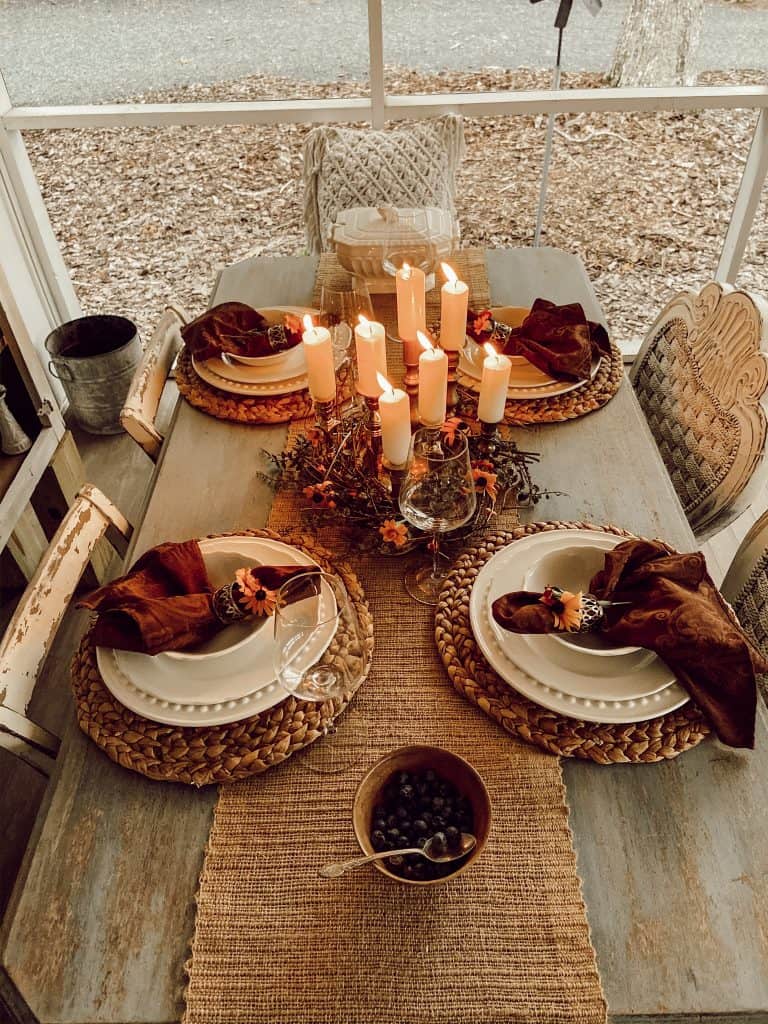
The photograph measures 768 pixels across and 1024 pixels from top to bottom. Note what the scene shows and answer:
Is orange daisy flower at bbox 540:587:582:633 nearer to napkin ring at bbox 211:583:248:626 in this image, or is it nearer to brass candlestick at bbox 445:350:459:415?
napkin ring at bbox 211:583:248:626

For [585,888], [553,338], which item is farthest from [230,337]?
[585,888]

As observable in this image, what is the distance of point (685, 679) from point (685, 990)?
1.09ft

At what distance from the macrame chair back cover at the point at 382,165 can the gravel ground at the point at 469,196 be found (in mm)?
283

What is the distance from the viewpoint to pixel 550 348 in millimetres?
1455

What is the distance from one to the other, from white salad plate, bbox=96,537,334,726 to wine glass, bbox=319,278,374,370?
620mm

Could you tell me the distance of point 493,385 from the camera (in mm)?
1138

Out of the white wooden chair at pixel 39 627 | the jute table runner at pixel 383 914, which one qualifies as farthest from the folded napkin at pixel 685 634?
the white wooden chair at pixel 39 627

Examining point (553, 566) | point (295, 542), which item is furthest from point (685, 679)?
point (295, 542)

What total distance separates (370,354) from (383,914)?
77cm

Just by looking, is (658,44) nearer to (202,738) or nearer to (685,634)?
(685,634)

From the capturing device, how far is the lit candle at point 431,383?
1122mm

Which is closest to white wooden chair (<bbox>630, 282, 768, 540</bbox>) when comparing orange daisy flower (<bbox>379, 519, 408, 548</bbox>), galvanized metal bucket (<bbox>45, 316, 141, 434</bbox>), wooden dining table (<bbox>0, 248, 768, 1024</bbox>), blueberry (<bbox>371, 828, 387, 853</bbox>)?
wooden dining table (<bbox>0, 248, 768, 1024</bbox>)

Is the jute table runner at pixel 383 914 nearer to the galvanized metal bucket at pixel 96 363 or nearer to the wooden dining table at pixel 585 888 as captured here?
the wooden dining table at pixel 585 888

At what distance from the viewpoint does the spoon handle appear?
76 cm
